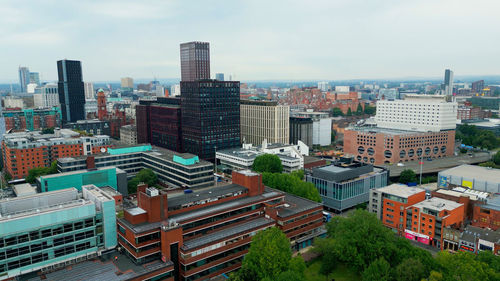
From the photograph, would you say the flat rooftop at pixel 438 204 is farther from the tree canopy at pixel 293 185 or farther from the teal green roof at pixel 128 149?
the teal green roof at pixel 128 149

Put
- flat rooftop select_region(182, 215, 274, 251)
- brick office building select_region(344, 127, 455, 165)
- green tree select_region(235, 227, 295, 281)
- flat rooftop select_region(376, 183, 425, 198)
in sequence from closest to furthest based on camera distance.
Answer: green tree select_region(235, 227, 295, 281)
flat rooftop select_region(182, 215, 274, 251)
flat rooftop select_region(376, 183, 425, 198)
brick office building select_region(344, 127, 455, 165)

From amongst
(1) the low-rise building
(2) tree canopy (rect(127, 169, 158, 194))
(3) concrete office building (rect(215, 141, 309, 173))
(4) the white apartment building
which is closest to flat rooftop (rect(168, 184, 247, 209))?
(1) the low-rise building

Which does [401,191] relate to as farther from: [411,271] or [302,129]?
[302,129]

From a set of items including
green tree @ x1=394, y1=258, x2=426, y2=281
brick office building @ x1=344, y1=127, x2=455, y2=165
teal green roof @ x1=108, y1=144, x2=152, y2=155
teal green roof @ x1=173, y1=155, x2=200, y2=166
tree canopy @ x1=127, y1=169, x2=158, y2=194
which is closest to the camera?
green tree @ x1=394, y1=258, x2=426, y2=281

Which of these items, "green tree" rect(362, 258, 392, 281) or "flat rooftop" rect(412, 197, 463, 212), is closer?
"green tree" rect(362, 258, 392, 281)

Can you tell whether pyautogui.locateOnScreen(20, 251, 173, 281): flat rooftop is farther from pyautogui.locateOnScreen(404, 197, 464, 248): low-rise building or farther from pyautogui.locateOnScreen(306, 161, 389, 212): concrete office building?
pyautogui.locateOnScreen(404, 197, 464, 248): low-rise building

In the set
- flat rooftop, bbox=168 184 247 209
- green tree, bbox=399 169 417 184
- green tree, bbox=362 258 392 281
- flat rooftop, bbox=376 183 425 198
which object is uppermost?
flat rooftop, bbox=168 184 247 209

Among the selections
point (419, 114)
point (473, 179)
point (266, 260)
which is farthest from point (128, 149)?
point (419, 114)
